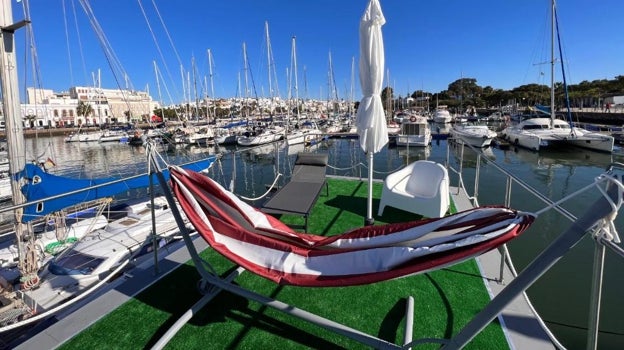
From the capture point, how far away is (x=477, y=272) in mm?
3123

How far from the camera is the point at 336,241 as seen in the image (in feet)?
7.55

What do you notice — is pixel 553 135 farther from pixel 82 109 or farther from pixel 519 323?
pixel 82 109

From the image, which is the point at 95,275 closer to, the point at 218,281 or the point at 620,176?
the point at 218,281

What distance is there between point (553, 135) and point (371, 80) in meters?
24.5

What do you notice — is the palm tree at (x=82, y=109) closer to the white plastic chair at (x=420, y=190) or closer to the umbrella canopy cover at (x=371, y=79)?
the white plastic chair at (x=420, y=190)

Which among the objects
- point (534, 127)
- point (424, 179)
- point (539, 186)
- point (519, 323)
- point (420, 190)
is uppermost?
point (534, 127)

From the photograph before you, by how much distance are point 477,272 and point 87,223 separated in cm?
877

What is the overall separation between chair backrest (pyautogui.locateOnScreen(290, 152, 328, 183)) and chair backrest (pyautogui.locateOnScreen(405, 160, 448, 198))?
152cm

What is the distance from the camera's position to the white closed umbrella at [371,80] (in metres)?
3.55

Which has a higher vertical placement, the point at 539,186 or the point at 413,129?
the point at 413,129

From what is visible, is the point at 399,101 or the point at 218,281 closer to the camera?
the point at 218,281

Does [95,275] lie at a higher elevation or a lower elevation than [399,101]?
lower

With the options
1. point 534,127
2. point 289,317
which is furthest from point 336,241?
point 534,127

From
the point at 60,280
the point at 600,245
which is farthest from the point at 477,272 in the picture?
the point at 60,280
